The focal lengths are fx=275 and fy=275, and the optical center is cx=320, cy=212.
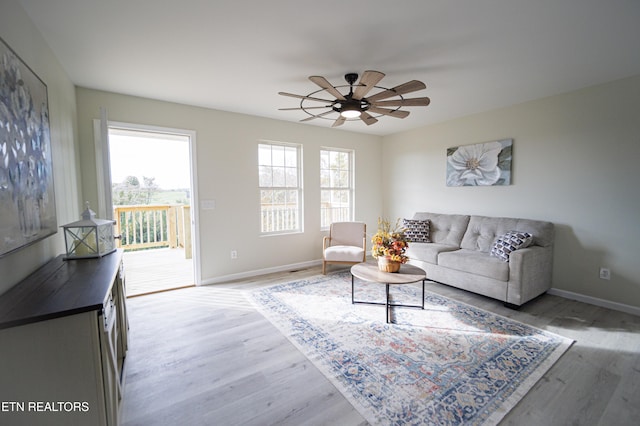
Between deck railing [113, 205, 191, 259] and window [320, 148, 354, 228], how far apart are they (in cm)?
269

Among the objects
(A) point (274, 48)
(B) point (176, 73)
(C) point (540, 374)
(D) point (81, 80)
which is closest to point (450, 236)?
(C) point (540, 374)

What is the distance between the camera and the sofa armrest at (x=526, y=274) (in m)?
3.01

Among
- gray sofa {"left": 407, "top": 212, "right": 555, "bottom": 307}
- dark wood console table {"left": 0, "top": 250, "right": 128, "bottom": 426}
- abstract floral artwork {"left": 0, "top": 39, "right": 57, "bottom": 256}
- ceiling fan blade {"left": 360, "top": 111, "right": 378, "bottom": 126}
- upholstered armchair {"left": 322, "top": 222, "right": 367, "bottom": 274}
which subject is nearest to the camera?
dark wood console table {"left": 0, "top": 250, "right": 128, "bottom": 426}

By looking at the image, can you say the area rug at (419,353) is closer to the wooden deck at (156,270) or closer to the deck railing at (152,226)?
Result: the wooden deck at (156,270)

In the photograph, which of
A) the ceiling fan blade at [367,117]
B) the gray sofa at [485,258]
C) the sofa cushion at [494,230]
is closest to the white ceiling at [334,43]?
the ceiling fan blade at [367,117]

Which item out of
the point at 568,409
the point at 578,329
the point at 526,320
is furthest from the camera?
the point at 526,320

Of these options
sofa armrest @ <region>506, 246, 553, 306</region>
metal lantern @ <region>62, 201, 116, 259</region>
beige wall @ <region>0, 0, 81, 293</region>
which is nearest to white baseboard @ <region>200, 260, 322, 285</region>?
beige wall @ <region>0, 0, 81, 293</region>

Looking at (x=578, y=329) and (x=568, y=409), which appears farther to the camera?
(x=578, y=329)

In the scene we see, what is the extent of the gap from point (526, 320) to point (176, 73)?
4369 millimetres

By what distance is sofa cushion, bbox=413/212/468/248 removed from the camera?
4258mm

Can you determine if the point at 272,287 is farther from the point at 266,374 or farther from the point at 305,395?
the point at 305,395

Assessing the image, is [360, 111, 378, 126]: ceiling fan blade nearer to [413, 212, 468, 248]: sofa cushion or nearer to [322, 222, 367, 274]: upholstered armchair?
[322, 222, 367, 274]: upholstered armchair

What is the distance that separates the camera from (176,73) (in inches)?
109

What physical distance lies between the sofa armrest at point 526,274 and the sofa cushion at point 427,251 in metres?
A: 0.97
